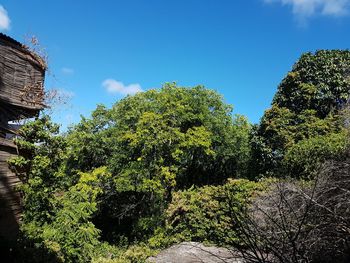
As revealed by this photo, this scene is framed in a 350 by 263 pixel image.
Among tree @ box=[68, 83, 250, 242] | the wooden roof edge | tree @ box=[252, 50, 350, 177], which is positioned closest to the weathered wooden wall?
the wooden roof edge

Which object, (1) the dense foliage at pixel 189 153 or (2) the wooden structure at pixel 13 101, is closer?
(2) the wooden structure at pixel 13 101

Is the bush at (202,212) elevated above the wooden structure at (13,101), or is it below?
below

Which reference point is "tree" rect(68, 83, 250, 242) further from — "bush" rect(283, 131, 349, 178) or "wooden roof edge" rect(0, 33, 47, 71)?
"wooden roof edge" rect(0, 33, 47, 71)

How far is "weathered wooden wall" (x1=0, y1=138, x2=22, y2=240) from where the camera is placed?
7.64 metres

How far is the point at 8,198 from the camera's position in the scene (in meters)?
7.77

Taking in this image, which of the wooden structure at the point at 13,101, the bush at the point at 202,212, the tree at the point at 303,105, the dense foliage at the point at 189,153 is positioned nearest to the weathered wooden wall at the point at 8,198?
the wooden structure at the point at 13,101

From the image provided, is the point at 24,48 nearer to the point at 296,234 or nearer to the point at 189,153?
the point at 296,234

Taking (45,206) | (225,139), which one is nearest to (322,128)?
(225,139)

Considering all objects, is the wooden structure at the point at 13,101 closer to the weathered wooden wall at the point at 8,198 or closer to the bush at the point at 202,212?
the weathered wooden wall at the point at 8,198

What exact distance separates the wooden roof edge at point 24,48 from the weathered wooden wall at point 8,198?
181 cm

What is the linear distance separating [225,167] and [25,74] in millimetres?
15600

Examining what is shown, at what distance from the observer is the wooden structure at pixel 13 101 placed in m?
7.35

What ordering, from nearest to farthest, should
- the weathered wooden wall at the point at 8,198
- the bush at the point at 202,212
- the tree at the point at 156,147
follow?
the weathered wooden wall at the point at 8,198 < the bush at the point at 202,212 < the tree at the point at 156,147

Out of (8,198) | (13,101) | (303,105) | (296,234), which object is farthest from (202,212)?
(296,234)
